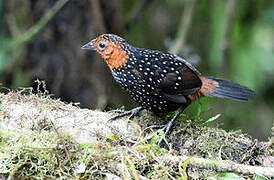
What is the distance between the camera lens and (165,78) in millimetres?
3250

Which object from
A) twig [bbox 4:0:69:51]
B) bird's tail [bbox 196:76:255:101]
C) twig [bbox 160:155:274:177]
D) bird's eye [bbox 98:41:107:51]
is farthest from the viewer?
twig [bbox 4:0:69:51]

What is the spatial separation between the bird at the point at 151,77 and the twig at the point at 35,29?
4.17 ft

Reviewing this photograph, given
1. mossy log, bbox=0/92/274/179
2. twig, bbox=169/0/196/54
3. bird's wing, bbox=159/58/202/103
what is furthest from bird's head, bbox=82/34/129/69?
twig, bbox=169/0/196/54

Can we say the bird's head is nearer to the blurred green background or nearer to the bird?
the bird

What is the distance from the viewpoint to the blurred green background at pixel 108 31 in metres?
4.93

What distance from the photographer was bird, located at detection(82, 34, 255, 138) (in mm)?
3219

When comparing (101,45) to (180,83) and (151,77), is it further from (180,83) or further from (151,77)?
(180,83)

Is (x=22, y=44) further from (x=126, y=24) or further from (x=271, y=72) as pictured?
(x=271, y=72)

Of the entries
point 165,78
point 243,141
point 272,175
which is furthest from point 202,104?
Answer: point 272,175

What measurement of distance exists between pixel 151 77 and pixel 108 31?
2397 mm

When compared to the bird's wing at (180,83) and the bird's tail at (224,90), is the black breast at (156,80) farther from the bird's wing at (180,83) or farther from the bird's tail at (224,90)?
the bird's tail at (224,90)

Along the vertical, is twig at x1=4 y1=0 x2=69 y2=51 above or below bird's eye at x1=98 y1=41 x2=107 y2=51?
above

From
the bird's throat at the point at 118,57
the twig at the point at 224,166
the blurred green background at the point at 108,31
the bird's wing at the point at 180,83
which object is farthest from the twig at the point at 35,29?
the twig at the point at 224,166

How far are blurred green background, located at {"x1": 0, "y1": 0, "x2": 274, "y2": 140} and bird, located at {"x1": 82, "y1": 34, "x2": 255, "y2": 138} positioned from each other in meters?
1.30
